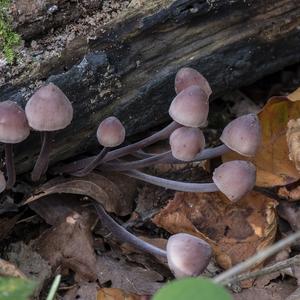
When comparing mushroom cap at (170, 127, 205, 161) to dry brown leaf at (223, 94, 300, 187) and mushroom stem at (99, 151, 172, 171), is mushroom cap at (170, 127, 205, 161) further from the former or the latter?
dry brown leaf at (223, 94, 300, 187)

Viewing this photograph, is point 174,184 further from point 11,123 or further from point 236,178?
point 11,123

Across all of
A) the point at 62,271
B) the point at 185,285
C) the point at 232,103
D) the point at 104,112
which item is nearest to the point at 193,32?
the point at 104,112

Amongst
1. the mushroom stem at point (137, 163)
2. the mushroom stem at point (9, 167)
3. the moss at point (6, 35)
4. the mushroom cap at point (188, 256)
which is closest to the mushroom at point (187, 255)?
the mushroom cap at point (188, 256)

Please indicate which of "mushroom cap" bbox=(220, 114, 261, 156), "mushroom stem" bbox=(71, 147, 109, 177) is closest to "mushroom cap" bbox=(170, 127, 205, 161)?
"mushroom cap" bbox=(220, 114, 261, 156)

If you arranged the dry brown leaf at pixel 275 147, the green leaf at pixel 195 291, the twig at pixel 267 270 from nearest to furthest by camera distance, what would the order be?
the green leaf at pixel 195 291 < the twig at pixel 267 270 < the dry brown leaf at pixel 275 147

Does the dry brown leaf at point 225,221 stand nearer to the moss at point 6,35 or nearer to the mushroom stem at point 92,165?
the mushroom stem at point 92,165

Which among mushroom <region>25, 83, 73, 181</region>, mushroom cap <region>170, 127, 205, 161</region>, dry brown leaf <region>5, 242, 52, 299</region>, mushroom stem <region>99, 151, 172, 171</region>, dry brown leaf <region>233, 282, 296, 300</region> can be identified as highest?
mushroom <region>25, 83, 73, 181</region>
